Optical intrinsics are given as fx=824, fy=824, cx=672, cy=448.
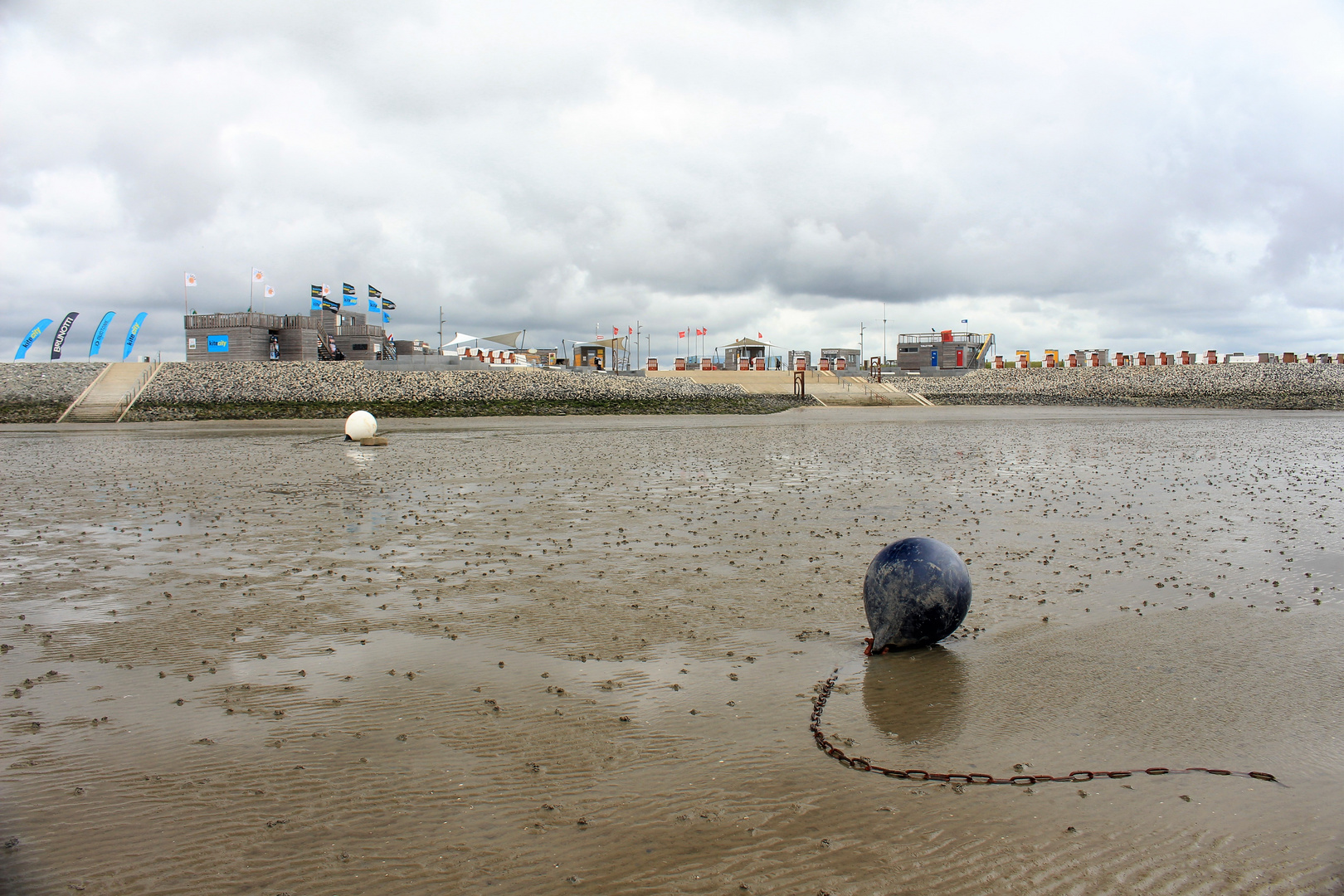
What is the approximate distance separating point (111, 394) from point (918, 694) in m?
68.3

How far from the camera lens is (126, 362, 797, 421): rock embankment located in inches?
2281

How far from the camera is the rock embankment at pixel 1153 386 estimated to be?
69.5m

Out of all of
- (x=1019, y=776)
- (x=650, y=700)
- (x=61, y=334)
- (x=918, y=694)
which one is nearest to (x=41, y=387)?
(x=61, y=334)

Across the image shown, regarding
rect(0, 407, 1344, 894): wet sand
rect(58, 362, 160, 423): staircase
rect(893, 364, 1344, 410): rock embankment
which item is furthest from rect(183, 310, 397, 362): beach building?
rect(0, 407, 1344, 894): wet sand

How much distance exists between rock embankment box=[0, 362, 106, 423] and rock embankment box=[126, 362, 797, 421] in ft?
16.5

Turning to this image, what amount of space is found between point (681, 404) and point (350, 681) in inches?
2272

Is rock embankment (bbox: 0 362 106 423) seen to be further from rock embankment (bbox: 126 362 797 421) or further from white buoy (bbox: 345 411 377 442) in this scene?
white buoy (bbox: 345 411 377 442)

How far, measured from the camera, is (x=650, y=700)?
7.18 m

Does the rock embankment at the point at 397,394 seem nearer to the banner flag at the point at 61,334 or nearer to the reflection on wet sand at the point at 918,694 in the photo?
the banner flag at the point at 61,334

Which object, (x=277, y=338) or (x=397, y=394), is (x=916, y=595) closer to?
(x=397, y=394)

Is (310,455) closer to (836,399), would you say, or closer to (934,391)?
(836,399)

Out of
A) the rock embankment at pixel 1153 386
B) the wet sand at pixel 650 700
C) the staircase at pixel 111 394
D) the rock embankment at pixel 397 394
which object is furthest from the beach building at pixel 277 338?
the wet sand at pixel 650 700

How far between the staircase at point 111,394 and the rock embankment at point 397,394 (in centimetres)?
90

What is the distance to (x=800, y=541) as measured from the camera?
44.3ft
